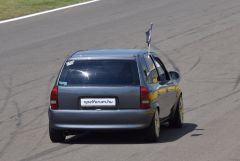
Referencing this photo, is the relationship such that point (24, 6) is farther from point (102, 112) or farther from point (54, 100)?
point (102, 112)

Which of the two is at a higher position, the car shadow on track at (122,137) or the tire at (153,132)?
the tire at (153,132)

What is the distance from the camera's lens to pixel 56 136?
13836 mm

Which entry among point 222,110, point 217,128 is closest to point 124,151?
point 217,128

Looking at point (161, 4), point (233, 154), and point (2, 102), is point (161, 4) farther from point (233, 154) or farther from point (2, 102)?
point (233, 154)

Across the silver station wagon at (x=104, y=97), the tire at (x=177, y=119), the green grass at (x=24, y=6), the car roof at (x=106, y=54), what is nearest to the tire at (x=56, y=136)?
the silver station wagon at (x=104, y=97)

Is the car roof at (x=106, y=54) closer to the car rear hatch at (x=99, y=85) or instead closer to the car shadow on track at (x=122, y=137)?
the car rear hatch at (x=99, y=85)

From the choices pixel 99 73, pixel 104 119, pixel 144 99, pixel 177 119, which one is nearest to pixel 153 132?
pixel 144 99

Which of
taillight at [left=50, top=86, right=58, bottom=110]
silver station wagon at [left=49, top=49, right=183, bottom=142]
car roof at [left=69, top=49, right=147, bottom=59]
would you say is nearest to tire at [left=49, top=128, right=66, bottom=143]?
silver station wagon at [left=49, top=49, right=183, bottom=142]

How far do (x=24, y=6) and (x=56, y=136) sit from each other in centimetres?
2363

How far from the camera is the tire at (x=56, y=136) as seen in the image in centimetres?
1378

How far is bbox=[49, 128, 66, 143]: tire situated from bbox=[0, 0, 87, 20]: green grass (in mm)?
20988

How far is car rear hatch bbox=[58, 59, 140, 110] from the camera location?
44.3 feet

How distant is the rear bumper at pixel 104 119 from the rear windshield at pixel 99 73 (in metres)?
0.46

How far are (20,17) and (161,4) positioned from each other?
6.10 m
